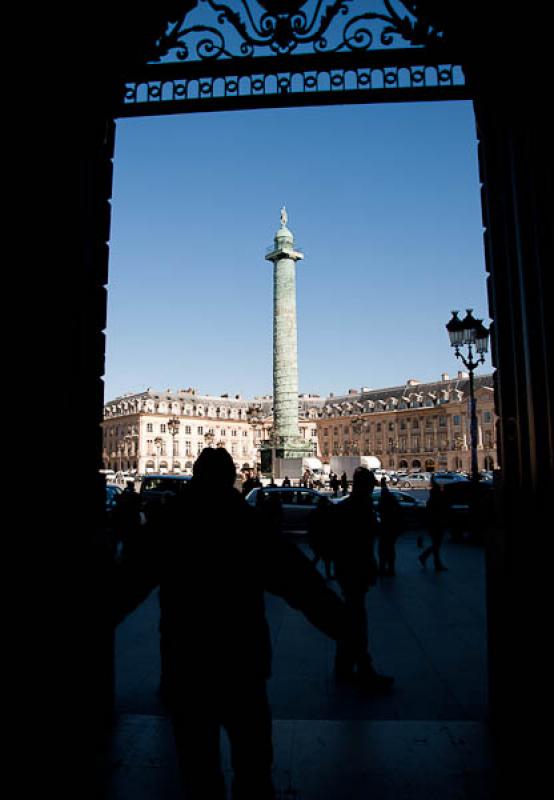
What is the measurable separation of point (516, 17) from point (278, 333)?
4035cm

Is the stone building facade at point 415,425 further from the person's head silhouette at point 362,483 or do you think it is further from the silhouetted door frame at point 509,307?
the silhouetted door frame at point 509,307

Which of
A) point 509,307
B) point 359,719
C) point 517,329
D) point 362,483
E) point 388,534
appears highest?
point 509,307

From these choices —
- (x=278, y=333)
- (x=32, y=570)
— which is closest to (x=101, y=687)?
(x=32, y=570)

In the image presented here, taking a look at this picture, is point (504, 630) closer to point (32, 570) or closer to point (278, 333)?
point (32, 570)

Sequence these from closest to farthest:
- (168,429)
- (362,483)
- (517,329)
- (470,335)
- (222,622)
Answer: (222,622) < (517,329) < (362,483) < (470,335) < (168,429)

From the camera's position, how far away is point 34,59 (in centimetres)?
366

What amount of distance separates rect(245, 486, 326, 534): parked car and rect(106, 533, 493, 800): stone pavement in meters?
9.97

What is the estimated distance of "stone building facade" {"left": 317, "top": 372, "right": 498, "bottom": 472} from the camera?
3250 inches

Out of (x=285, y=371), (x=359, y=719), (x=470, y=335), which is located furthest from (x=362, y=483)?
(x=285, y=371)

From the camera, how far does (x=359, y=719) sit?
14.5ft

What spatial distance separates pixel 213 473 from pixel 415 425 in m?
91.5

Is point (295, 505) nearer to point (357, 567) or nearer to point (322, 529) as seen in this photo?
point (322, 529)

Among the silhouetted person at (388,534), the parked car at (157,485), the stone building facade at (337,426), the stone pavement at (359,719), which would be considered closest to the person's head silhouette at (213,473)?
the stone pavement at (359,719)

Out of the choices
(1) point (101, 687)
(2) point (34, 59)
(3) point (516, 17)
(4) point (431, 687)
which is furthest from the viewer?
(4) point (431, 687)
